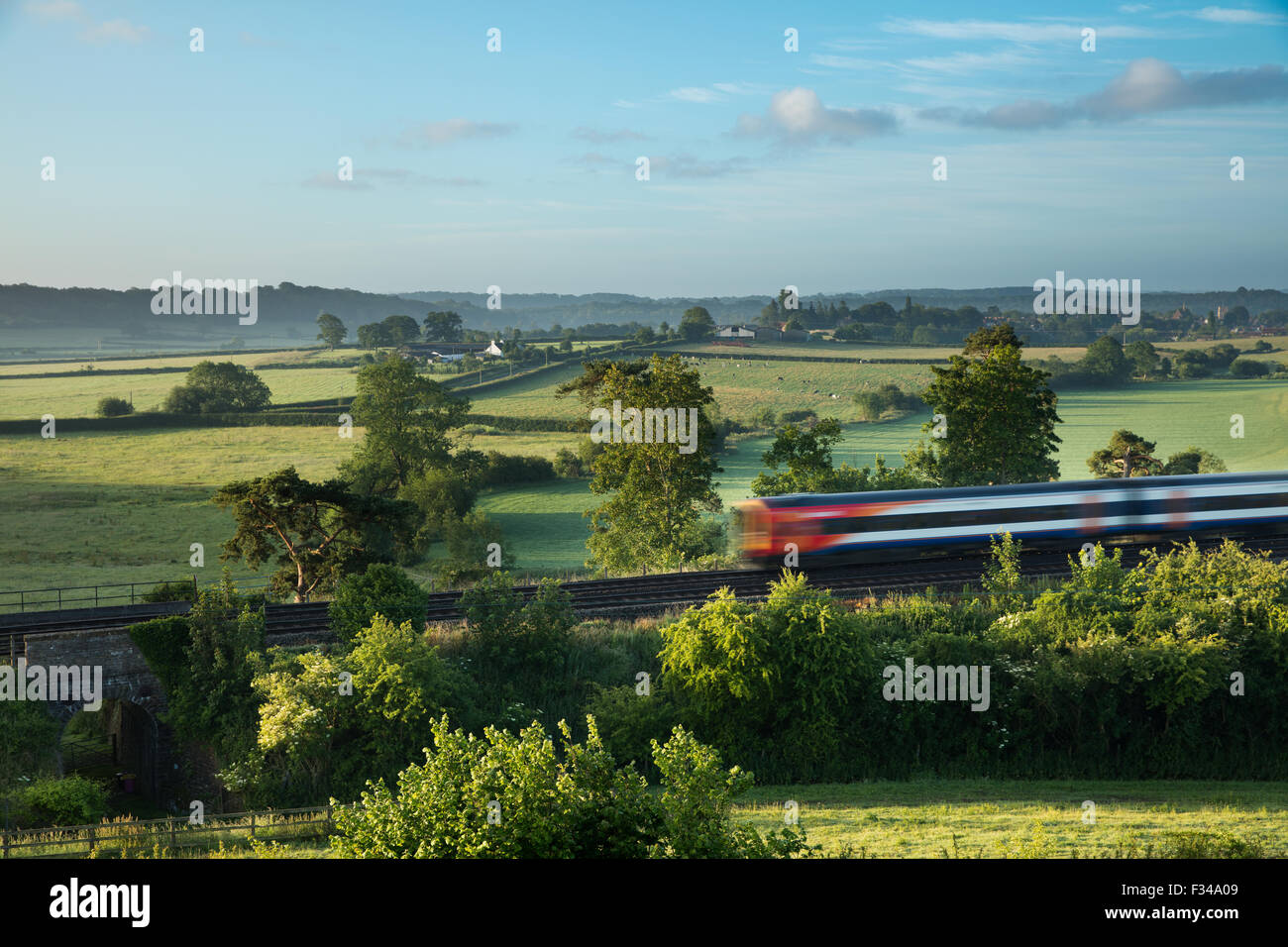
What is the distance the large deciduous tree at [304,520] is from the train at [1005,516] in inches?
663

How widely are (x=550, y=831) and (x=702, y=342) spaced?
466 ft

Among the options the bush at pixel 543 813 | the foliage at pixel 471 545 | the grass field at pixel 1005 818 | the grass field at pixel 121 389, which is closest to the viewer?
the bush at pixel 543 813

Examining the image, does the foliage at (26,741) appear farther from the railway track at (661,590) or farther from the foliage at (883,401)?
the foliage at (883,401)

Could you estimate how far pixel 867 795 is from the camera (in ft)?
93.6

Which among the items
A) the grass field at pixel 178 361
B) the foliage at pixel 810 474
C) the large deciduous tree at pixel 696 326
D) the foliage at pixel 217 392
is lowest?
the foliage at pixel 810 474

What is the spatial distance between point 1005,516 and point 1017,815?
15688mm

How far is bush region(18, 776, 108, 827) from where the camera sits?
25312 mm

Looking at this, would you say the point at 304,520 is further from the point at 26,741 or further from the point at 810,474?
the point at 810,474

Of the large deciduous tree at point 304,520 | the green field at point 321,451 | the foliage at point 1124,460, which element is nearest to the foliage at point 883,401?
the green field at point 321,451

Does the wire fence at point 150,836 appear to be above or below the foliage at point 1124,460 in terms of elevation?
below

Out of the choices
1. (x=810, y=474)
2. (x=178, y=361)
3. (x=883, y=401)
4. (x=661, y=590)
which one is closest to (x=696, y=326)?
(x=883, y=401)

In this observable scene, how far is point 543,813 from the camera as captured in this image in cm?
1399

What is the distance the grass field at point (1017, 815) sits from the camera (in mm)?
20516

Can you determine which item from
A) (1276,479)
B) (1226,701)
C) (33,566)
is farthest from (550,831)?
(33,566)
